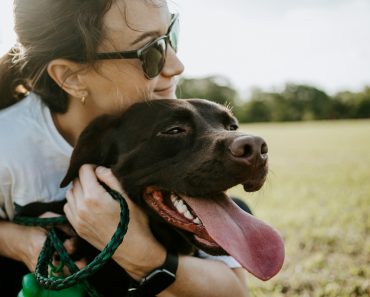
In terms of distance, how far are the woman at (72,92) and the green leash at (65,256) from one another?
12 cm

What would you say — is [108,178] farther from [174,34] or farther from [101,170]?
[174,34]

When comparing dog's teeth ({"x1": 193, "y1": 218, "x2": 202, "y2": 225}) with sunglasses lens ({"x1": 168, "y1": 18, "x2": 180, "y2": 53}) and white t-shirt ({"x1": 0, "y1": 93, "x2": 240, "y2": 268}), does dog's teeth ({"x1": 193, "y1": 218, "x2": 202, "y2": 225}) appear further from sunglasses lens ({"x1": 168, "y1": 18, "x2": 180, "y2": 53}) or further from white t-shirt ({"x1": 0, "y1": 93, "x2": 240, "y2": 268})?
sunglasses lens ({"x1": 168, "y1": 18, "x2": 180, "y2": 53})

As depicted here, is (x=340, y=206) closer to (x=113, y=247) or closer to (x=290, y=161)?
(x=113, y=247)

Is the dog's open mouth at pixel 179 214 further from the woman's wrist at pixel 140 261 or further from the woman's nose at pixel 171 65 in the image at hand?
the woman's nose at pixel 171 65

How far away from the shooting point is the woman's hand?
93.3 inches

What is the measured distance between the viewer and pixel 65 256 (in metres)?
2.40

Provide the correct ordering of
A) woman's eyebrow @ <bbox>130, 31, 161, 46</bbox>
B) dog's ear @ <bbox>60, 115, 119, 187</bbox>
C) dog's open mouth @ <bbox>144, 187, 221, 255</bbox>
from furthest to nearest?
woman's eyebrow @ <bbox>130, 31, 161, 46</bbox> < dog's ear @ <bbox>60, 115, 119, 187</bbox> < dog's open mouth @ <bbox>144, 187, 221, 255</bbox>

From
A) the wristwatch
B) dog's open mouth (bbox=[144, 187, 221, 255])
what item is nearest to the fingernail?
dog's open mouth (bbox=[144, 187, 221, 255])

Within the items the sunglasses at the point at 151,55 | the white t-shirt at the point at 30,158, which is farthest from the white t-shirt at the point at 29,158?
the sunglasses at the point at 151,55

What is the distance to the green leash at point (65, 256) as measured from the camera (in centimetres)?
211

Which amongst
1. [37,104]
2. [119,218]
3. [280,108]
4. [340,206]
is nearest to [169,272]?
[119,218]

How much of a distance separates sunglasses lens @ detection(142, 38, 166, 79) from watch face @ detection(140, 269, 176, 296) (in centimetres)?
131

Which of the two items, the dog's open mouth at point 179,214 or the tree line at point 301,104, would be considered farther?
the tree line at point 301,104

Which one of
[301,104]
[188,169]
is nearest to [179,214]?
[188,169]
